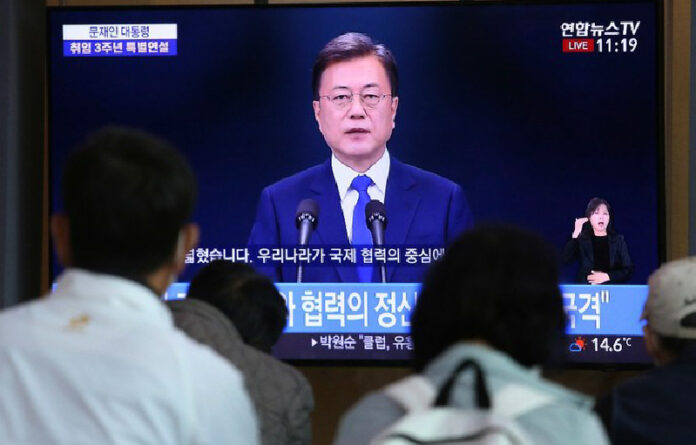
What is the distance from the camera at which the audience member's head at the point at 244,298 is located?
2.62m

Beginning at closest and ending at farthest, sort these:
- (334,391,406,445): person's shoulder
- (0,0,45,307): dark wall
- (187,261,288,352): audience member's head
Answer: (334,391,406,445): person's shoulder → (187,261,288,352): audience member's head → (0,0,45,307): dark wall

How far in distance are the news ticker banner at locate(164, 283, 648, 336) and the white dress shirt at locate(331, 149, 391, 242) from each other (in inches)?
12.0

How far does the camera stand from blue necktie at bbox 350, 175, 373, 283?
15.1 feet

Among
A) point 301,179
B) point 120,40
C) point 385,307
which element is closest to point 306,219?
point 301,179

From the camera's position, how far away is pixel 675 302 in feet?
7.25

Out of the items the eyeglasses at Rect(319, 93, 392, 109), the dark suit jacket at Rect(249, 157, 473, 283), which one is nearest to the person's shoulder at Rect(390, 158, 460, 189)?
the dark suit jacket at Rect(249, 157, 473, 283)

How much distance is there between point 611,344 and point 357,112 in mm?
1474

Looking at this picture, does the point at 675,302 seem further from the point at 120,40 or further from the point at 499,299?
the point at 120,40

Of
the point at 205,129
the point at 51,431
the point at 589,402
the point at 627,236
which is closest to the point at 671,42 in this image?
the point at 627,236

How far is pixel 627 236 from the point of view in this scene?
4586 millimetres

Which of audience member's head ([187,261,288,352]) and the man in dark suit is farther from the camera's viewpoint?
the man in dark suit

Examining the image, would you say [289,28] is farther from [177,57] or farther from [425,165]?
[425,165]

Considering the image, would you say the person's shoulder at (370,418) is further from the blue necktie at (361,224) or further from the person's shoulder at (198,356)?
the blue necktie at (361,224)

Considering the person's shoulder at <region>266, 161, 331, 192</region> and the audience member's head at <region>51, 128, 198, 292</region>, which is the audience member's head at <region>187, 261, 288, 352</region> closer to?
the audience member's head at <region>51, 128, 198, 292</region>
